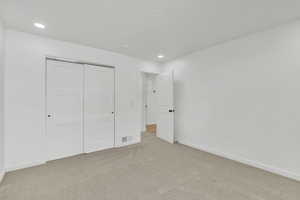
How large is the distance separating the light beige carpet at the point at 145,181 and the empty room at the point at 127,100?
0.07ft

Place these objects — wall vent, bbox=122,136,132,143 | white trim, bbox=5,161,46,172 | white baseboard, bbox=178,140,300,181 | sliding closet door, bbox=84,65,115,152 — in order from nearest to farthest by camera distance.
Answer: white baseboard, bbox=178,140,300,181 < white trim, bbox=5,161,46,172 < sliding closet door, bbox=84,65,115,152 < wall vent, bbox=122,136,132,143

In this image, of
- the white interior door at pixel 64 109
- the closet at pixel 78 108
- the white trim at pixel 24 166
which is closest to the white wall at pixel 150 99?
the closet at pixel 78 108

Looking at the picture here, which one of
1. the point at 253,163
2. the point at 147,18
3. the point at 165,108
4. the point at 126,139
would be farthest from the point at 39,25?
the point at 253,163

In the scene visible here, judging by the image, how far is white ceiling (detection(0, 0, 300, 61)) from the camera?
1.81 meters

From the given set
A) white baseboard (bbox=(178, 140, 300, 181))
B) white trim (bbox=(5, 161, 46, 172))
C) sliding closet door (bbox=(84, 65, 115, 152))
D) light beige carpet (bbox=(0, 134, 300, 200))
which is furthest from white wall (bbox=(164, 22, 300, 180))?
white trim (bbox=(5, 161, 46, 172))

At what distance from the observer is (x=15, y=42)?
2461 mm

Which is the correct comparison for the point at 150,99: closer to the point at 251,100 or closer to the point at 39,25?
the point at 251,100

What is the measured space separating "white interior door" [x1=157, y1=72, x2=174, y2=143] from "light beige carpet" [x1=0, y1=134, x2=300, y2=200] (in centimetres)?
120

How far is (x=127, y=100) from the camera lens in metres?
3.85

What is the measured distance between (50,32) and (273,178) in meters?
4.58

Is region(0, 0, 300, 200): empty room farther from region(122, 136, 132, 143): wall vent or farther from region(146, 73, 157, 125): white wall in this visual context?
region(146, 73, 157, 125): white wall

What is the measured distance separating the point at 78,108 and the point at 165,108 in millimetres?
2427

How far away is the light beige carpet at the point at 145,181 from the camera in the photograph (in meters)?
1.83

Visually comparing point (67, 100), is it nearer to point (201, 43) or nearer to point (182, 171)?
point (182, 171)
